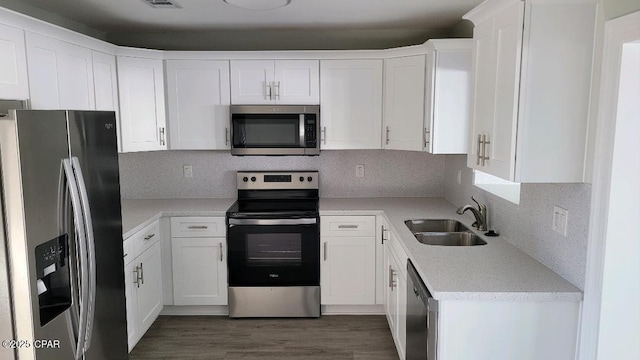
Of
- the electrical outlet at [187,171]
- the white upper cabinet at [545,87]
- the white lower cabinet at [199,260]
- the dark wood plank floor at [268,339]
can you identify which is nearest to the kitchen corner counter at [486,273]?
the white upper cabinet at [545,87]

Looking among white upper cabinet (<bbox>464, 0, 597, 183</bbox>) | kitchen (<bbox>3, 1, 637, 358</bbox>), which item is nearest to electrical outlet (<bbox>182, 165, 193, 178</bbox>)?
kitchen (<bbox>3, 1, 637, 358</bbox>)

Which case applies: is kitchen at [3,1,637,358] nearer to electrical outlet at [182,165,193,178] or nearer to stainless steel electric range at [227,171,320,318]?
electrical outlet at [182,165,193,178]

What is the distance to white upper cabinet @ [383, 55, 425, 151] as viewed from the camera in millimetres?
3305

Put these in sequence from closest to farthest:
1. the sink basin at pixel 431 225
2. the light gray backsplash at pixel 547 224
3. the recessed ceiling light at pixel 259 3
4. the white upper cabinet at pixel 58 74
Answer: the light gray backsplash at pixel 547 224, the white upper cabinet at pixel 58 74, the recessed ceiling light at pixel 259 3, the sink basin at pixel 431 225

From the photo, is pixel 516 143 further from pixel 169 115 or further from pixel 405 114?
pixel 169 115

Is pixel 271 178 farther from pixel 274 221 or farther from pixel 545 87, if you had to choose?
pixel 545 87

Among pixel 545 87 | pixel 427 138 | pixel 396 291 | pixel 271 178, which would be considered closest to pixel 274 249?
pixel 271 178

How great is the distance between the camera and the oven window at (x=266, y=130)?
365 cm

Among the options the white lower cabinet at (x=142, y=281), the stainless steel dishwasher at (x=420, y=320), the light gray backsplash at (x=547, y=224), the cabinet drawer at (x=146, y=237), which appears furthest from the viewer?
the cabinet drawer at (x=146, y=237)

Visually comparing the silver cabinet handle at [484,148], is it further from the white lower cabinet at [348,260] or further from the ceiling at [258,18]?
the white lower cabinet at [348,260]

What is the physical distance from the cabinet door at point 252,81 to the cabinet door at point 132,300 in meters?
1.52

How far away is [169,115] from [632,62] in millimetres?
3170

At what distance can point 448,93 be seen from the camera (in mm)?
3115

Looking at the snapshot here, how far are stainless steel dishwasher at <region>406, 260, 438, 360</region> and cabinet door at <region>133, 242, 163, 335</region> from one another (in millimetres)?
1859
